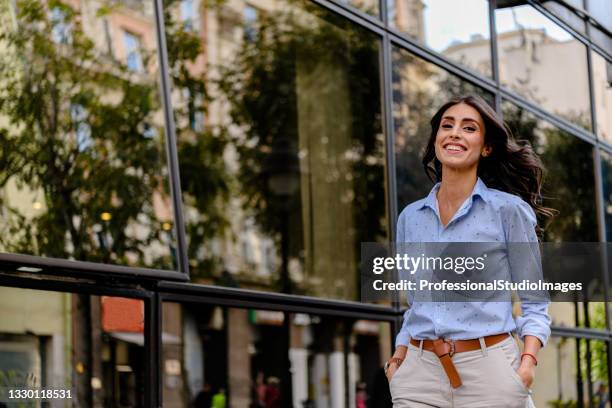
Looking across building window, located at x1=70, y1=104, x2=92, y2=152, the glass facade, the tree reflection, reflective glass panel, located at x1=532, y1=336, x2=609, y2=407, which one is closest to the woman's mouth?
the glass facade

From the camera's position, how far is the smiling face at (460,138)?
362cm

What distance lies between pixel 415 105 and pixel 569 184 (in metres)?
2.28

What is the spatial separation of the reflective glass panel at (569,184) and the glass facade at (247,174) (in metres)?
0.02

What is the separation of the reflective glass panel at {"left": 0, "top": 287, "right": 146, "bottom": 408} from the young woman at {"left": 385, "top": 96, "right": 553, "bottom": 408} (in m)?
4.06

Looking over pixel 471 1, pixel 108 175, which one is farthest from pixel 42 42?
pixel 471 1

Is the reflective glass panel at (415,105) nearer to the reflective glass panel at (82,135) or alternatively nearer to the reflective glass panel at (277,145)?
the reflective glass panel at (277,145)

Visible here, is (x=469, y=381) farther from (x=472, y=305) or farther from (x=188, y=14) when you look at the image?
(x=188, y=14)

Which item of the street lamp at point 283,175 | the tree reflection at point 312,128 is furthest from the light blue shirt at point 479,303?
the street lamp at point 283,175

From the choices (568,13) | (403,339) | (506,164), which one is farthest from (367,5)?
(403,339)

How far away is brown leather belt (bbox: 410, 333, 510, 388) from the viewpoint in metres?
3.40

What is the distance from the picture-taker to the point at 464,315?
3.46m

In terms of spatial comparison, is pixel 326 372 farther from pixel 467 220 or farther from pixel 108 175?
pixel 467 220

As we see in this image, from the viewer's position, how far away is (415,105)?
43.1 feet

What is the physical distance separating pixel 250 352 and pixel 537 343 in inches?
618
